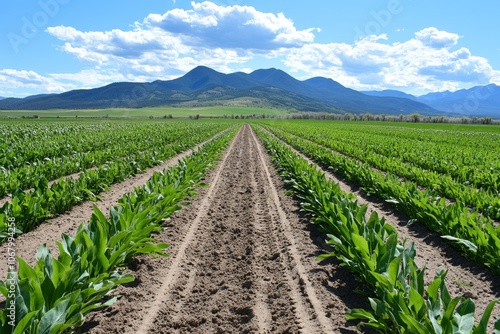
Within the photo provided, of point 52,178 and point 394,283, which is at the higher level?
point 394,283

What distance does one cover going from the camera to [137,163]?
45.8ft

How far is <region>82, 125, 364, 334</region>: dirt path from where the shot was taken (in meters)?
3.83

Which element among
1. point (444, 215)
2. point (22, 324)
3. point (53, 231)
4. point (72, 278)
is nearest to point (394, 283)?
point (72, 278)

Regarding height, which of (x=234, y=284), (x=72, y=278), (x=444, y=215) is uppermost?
(x=72, y=278)

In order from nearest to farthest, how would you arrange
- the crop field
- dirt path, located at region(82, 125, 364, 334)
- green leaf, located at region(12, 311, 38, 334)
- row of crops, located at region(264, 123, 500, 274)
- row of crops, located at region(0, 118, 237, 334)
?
green leaf, located at region(12, 311, 38, 334)
row of crops, located at region(0, 118, 237, 334)
the crop field
dirt path, located at region(82, 125, 364, 334)
row of crops, located at region(264, 123, 500, 274)

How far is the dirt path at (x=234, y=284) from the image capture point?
3.83 meters

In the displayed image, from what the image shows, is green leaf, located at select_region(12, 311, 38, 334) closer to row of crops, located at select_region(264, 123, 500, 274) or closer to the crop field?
the crop field

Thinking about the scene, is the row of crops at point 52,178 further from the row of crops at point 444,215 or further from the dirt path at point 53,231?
the row of crops at point 444,215

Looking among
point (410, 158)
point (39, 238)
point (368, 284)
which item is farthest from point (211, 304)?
→ point (410, 158)

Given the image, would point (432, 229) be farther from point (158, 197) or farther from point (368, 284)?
point (158, 197)

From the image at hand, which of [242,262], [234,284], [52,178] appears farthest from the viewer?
[52,178]

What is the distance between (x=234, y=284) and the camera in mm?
4820

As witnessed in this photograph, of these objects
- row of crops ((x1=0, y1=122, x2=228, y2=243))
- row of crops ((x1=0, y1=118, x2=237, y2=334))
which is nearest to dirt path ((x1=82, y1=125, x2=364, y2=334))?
row of crops ((x1=0, y1=118, x2=237, y2=334))

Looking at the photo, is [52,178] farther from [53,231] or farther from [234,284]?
[234,284]
